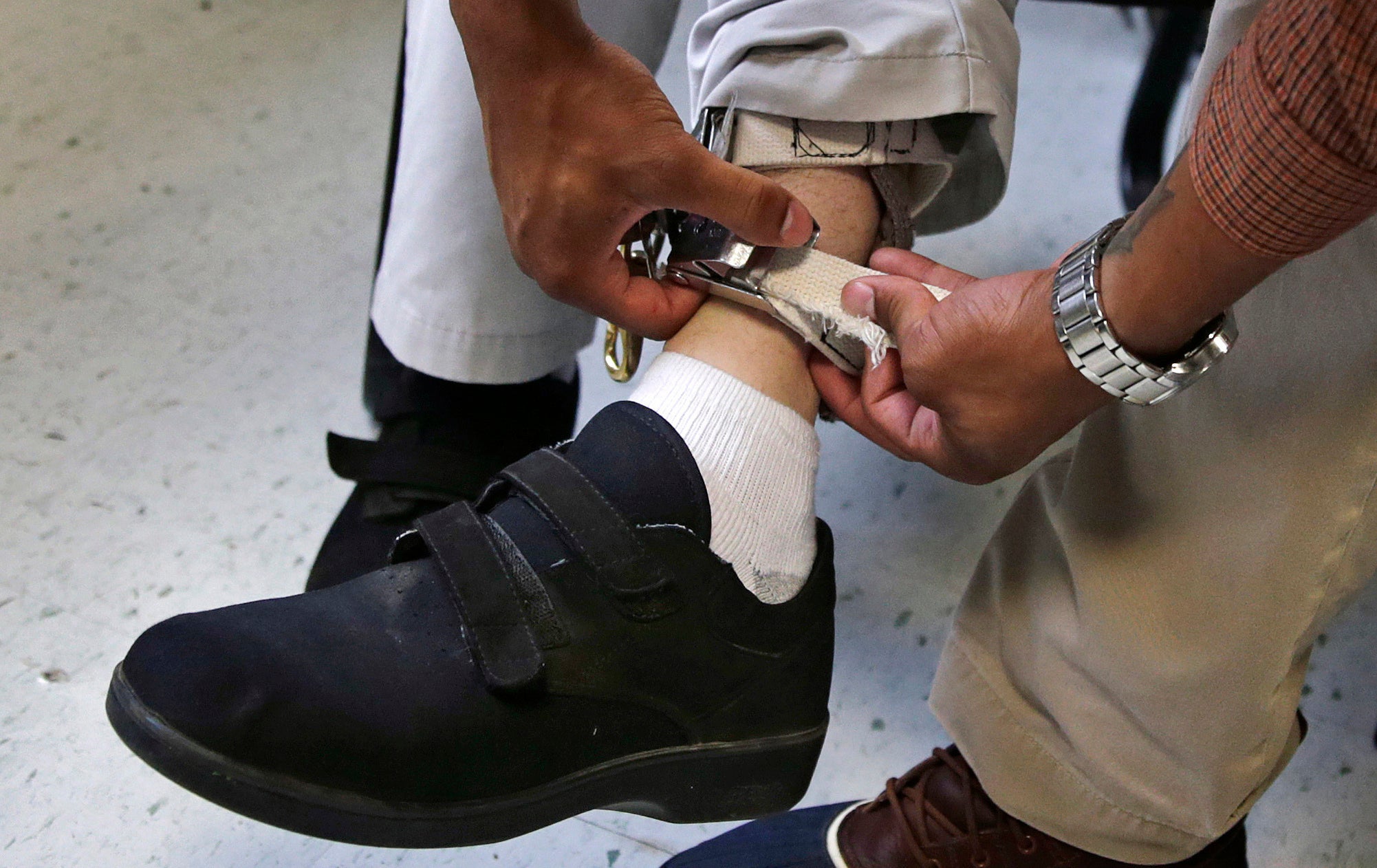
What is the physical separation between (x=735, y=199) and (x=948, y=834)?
1.31 ft

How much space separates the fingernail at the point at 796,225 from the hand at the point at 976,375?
4 cm

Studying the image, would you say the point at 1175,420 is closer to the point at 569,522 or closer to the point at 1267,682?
the point at 1267,682

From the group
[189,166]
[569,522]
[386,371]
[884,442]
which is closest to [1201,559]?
[884,442]

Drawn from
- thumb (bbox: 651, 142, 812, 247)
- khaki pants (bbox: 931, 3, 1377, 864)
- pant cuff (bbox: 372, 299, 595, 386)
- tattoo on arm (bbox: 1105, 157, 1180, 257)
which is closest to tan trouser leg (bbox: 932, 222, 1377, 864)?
khaki pants (bbox: 931, 3, 1377, 864)

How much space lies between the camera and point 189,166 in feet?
4.29

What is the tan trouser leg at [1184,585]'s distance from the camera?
19.2 inches

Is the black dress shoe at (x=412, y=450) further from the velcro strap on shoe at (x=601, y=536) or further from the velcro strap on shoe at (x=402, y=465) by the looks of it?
the velcro strap on shoe at (x=601, y=536)

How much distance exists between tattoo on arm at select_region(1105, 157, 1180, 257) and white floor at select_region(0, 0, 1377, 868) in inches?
18.0

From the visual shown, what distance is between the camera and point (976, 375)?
0.50 meters

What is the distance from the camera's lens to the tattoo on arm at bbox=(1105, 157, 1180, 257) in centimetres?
44

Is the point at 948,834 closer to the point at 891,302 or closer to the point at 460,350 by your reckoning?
the point at 891,302

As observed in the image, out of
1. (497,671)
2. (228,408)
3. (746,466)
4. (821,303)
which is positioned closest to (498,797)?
(497,671)

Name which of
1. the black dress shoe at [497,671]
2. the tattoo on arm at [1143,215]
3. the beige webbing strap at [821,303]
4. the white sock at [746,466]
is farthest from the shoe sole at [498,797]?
the tattoo on arm at [1143,215]

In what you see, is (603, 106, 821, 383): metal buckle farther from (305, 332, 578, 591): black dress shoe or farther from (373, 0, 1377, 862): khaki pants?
(305, 332, 578, 591): black dress shoe
